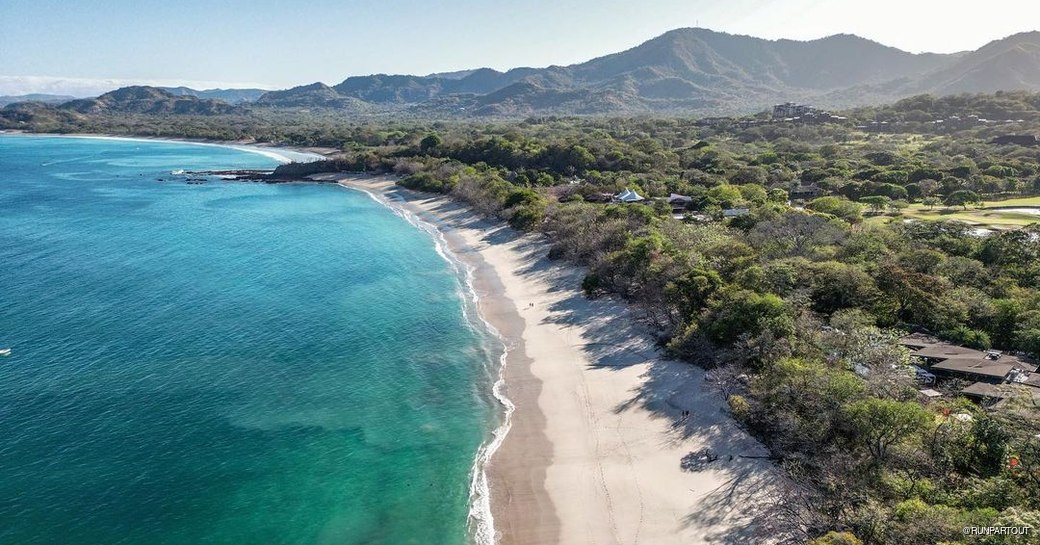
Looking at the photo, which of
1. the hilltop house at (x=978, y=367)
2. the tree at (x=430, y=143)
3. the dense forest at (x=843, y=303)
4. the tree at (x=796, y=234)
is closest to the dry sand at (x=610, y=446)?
the dense forest at (x=843, y=303)

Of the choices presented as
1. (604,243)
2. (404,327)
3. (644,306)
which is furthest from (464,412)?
(604,243)

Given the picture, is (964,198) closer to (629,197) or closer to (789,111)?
(629,197)

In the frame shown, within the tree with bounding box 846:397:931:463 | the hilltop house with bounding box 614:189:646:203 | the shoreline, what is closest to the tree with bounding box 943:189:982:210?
the hilltop house with bounding box 614:189:646:203

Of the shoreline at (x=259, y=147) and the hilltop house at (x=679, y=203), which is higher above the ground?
the shoreline at (x=259, y=147)

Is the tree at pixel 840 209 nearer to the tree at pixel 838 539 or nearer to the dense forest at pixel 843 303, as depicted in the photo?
the dense forest at pixel 843 303

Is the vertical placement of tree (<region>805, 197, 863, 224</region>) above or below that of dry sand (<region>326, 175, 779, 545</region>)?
above

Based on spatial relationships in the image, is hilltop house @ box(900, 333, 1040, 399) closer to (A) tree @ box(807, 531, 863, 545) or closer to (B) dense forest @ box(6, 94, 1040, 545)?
(B) dense forest @ box(6, 94, 1040, 545)
